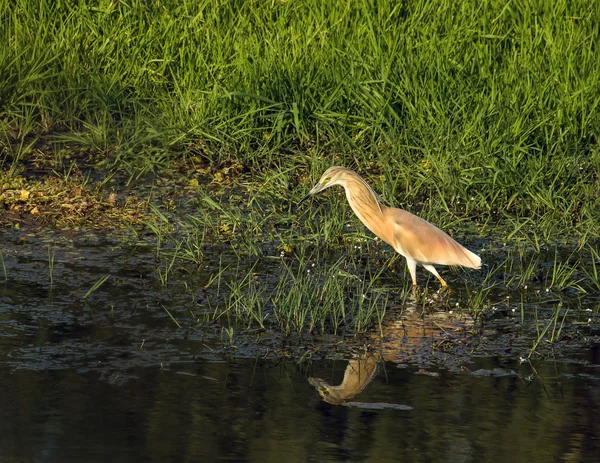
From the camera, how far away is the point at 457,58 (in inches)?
361

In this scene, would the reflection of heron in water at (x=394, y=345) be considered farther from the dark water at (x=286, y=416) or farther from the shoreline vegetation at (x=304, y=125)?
the shoreline vegetation at (x=304, y=125)

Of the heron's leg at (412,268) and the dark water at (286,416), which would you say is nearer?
the dark water at (286,416)

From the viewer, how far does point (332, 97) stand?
8766 mm

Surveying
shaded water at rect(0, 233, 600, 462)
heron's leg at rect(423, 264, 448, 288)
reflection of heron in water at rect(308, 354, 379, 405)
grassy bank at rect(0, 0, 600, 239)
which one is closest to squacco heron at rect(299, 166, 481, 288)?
heron's leg at rect(423, 264, 448, 288)

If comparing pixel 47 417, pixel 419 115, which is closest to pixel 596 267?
pixel 419 115

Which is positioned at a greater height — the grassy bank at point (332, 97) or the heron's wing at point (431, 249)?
the grassy bank at point (332, 97)

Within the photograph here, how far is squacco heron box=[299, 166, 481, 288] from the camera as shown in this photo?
680 cm

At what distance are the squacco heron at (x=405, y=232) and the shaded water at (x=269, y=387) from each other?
1.04ft

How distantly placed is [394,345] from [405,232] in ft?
3.80

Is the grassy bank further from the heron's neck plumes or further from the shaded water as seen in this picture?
the shaded water

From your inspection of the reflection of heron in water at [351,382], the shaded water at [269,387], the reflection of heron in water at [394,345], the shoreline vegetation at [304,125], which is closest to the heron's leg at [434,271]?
the shoreline vegetation at [304,125]

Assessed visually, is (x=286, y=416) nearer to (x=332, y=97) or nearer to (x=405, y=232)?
(x=405, y=232)

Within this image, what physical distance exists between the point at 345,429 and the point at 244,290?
198 cm

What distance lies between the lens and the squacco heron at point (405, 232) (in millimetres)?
6801
